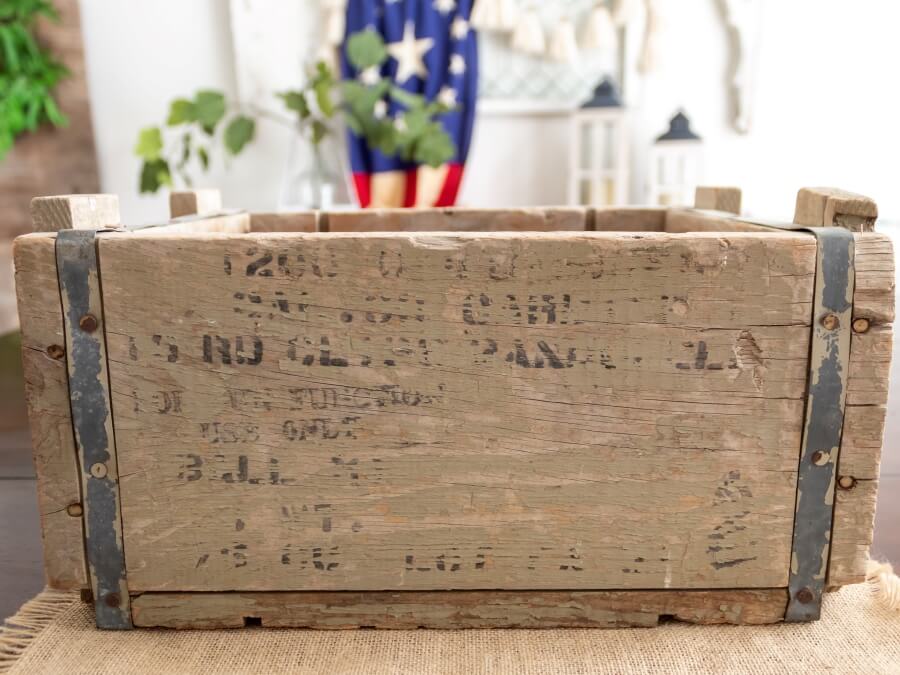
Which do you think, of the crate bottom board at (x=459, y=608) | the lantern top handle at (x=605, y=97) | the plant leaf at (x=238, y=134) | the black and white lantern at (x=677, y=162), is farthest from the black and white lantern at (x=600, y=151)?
the crate bottom board at (x=459, y=608)

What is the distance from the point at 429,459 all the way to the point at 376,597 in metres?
0.17

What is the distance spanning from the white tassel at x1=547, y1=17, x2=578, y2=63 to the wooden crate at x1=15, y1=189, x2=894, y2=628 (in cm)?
234

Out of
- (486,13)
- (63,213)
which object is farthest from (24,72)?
(63,213)

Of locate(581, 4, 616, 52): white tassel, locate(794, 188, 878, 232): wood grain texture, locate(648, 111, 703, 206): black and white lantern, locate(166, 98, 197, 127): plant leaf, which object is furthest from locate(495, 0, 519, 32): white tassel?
locate(794, 188, 878, 232): wood grain texture

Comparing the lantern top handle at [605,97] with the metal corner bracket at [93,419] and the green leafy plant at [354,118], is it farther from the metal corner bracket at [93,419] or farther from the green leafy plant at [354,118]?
the metal corner bracket at [93,419]

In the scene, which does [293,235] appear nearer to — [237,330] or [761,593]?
[237,330]

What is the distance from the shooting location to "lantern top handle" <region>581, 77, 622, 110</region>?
2.83 metres

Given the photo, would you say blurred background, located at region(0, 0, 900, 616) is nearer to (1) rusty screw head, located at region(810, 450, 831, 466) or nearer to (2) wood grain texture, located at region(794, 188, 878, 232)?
(2) wood grain texture, located at region(794, 188, 878, 232)

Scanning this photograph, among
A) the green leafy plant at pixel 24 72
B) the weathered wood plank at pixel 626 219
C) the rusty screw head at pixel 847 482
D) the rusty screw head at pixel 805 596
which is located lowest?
the rusty screw head at pixel 805 596

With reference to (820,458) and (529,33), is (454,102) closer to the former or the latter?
(529,33)

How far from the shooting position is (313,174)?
9.89ft

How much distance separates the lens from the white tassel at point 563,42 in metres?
2.91

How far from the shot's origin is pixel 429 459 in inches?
30.1

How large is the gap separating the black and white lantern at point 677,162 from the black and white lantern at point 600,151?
13 cm
